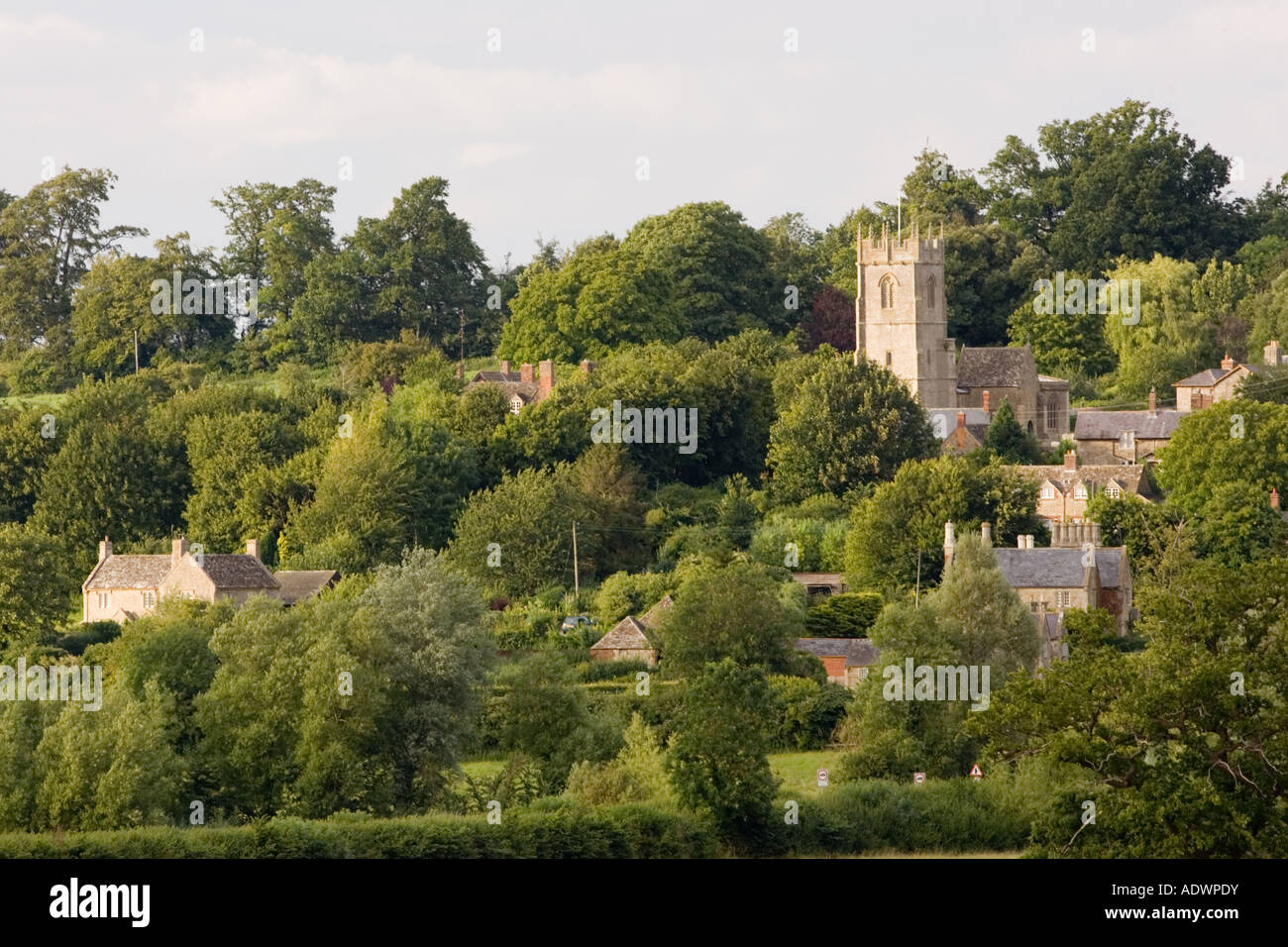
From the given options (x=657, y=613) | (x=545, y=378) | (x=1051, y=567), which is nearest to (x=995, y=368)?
(x=545, y=378)

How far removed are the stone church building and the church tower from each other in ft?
0.11

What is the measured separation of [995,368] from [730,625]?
2856 centimetres

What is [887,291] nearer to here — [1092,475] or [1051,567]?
[1092,475]

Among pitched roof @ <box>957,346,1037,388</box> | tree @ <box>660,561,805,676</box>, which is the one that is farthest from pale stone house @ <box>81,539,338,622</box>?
pitched roof @ <box>957,346,1037,388</box>

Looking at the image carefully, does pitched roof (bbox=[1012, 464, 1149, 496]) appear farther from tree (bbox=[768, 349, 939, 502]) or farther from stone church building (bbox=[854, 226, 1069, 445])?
stone church building (bbox=[854, 226, 1069, 445])

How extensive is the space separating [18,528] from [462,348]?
1180 inches

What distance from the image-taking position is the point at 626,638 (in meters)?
62.3

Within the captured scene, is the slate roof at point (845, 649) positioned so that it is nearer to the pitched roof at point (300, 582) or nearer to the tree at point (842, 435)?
the tree at point (842, 435)

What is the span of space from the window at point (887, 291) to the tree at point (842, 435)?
1016cm

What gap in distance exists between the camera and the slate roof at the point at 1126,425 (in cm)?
8094

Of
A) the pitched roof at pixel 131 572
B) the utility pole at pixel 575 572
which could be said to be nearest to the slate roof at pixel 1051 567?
the utility pole at pixel 575 572
